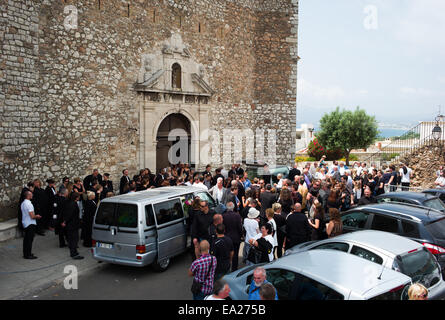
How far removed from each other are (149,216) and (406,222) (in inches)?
198

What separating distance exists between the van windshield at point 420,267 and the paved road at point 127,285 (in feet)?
11.8

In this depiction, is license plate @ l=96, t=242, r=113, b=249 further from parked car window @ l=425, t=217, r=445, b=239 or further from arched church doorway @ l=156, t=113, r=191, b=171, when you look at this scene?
arched church doorway @ l=156, t=113, r=191, b=171

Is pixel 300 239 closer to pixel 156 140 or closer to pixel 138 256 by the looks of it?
pixel 138 256

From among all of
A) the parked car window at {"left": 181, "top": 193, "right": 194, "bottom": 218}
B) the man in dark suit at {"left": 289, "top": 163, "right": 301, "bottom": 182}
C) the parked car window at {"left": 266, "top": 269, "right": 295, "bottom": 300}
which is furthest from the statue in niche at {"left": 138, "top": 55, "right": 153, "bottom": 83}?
the parked car window at {"left": 266, "top": 269, "right": 295, "bottom": 300}

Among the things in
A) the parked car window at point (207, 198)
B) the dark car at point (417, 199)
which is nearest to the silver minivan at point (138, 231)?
the parked car window at point (207, 198)

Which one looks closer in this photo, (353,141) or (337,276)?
(337,276)

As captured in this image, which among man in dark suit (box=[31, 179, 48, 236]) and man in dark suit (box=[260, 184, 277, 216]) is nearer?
man in dark suit (box=[260, 184, 277, 216])

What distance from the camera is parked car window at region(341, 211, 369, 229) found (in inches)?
306

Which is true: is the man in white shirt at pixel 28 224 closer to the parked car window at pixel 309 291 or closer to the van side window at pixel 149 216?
the van side window at pixel 149 216

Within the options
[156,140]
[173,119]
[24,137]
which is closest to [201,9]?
[173,119]

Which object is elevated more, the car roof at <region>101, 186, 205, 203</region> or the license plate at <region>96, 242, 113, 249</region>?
the car roof at <region>101, 186, 205, 203</region>
